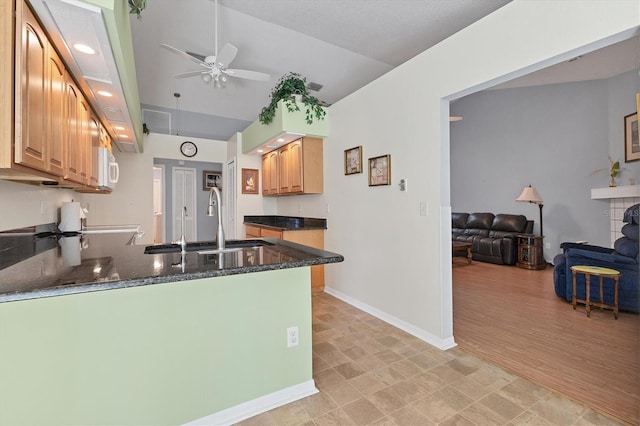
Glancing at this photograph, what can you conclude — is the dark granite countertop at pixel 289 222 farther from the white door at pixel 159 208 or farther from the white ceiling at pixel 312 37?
the white door at pixel 159 208

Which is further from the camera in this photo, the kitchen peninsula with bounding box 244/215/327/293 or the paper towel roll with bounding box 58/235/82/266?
the kitchen peninsula with bounding box 244/215/327/293

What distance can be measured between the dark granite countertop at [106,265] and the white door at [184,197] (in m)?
5.06

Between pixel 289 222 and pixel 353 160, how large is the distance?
193cm

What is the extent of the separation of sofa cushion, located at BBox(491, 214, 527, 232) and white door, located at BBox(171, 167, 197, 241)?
677 cm

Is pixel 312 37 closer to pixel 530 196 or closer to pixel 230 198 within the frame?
pixel 230 198

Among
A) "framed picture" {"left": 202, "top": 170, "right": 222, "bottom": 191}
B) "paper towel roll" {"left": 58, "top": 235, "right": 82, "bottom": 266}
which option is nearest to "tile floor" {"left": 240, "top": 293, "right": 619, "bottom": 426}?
"paper towel roll" {"left": 58, "top": 235, "right": 82, "bottom": 266}

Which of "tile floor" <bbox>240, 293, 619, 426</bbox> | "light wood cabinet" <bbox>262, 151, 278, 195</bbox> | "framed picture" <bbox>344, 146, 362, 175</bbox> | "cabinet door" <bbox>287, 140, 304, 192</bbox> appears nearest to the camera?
"tile floor" <bbox>240, 293, 619, 426</bbox>

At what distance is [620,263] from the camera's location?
3102mm

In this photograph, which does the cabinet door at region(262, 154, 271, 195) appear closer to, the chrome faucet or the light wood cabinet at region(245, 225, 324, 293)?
the light wood cabinet at region(245, 225, 324, 293)

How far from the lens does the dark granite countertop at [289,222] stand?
4.24 metres

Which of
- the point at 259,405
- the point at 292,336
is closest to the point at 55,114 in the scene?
the point at 292,336

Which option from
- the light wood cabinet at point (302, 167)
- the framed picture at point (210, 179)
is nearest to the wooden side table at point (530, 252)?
the light wood cabinet at point (302, 167)

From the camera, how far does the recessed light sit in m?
1.62

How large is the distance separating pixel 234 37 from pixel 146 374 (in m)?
4.02
